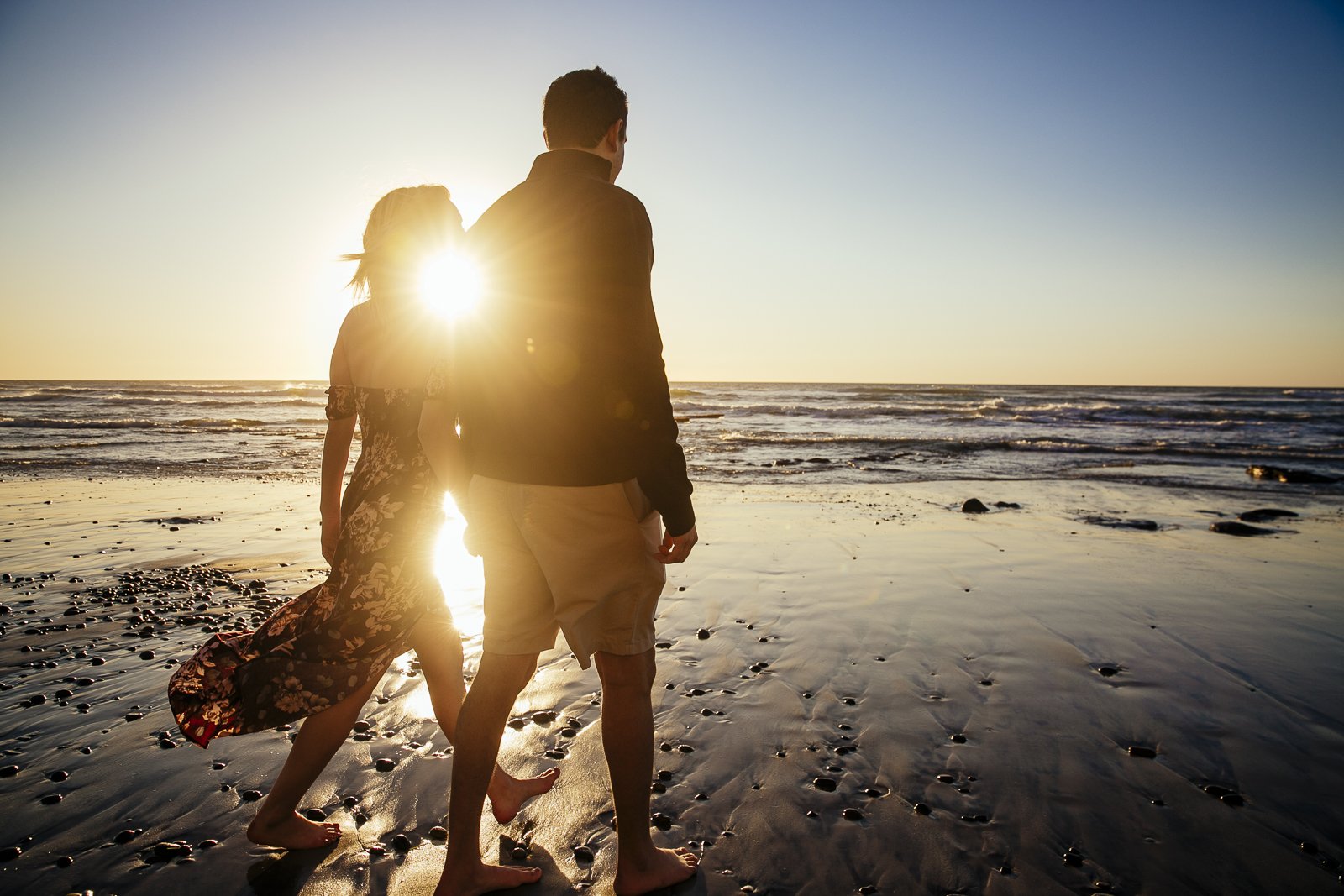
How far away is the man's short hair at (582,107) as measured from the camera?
223cm

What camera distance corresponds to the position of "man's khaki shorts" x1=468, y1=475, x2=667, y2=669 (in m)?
2.12

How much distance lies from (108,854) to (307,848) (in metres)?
0.65

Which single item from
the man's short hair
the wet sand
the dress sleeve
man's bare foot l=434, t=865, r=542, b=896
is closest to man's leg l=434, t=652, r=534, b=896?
man's bare foot l=434, t=865, r=542, b=896

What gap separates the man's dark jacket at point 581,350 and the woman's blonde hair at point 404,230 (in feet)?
1.66

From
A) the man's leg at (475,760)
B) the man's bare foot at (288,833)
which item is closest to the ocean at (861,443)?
the man's bare foot at (288,833)

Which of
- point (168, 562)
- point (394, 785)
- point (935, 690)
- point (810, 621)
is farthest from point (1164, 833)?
point (168, 562)

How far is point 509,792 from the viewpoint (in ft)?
8.79

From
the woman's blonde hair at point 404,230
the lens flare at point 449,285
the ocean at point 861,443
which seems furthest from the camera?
the ocean at point 861,443

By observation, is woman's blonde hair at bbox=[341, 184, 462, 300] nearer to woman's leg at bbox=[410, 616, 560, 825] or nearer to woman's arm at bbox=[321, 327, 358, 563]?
woman's arm at bbox=[321, 327, 358, 563]

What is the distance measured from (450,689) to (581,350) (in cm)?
155

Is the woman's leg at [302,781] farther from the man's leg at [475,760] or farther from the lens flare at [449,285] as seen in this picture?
the lens flare at [449,285]

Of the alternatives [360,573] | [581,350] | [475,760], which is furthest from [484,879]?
[581,350]

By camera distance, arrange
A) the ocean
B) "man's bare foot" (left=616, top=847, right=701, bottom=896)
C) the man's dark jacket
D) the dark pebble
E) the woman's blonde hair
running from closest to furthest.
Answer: the man's dark jacket < "man's bare foot" (left=616, top=847, right=701, bottom=896) < the woman's blonde hair < the dark pebble < the ocean

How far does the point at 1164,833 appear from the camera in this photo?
8.14 feet
